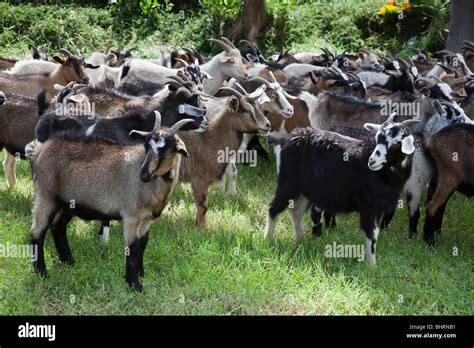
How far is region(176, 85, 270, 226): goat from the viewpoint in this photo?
6930 millimetres

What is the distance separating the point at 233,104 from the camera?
7125 millimetres

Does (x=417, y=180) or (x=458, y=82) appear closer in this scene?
(x=417, y=180)

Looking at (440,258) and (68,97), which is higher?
(68,97)

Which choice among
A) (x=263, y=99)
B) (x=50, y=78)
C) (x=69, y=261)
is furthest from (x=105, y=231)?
(x=50, y=78)

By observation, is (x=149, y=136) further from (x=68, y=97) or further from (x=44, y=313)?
(x=68, y=97)

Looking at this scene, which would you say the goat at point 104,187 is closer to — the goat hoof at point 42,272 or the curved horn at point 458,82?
the goat hoof at point 42,272

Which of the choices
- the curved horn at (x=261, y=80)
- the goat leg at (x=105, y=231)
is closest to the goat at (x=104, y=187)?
the goat leg at (x=105, y=231)

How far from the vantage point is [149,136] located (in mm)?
5090

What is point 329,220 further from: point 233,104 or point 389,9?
point 389,9

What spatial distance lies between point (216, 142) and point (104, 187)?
6.56ft
